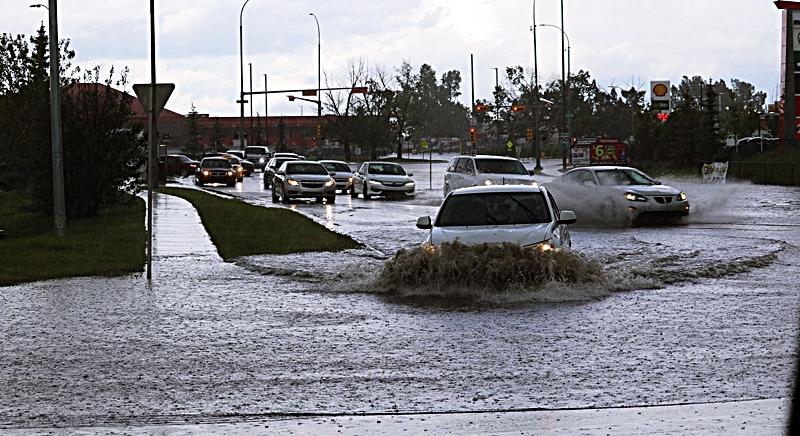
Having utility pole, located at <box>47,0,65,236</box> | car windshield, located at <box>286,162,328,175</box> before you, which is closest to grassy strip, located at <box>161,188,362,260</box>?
utility pole, located at <box>47,0,65,236</box>

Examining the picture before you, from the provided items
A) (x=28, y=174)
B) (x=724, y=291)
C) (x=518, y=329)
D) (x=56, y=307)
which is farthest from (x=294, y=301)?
(x=28, y=174)

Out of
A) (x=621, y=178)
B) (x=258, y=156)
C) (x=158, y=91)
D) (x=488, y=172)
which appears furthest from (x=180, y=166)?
(x=158, y=91)

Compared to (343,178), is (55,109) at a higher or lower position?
higher

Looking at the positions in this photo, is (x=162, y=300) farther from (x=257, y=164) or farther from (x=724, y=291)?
(x=257, y=164)

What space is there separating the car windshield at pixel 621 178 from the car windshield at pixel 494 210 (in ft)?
43.9

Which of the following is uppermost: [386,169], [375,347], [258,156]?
[258,156]

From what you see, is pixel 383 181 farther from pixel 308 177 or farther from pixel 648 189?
pixel 648 189

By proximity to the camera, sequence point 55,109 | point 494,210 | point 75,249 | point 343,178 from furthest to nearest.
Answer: point 343,178 → point 55,109 → point 75,249 → point 494,210

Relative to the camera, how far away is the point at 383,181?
46.9 m

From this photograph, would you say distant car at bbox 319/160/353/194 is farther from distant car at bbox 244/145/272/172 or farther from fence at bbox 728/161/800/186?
distant car at bbox 244/145/272/172

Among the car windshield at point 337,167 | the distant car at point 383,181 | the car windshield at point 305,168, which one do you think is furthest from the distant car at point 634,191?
the car windshield at point 337,167

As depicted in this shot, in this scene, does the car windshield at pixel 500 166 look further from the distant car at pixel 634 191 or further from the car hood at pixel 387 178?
the car hood at pixel 387 178

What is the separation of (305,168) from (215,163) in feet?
59.2

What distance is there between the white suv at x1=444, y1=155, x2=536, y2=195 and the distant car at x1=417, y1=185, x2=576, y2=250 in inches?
716
